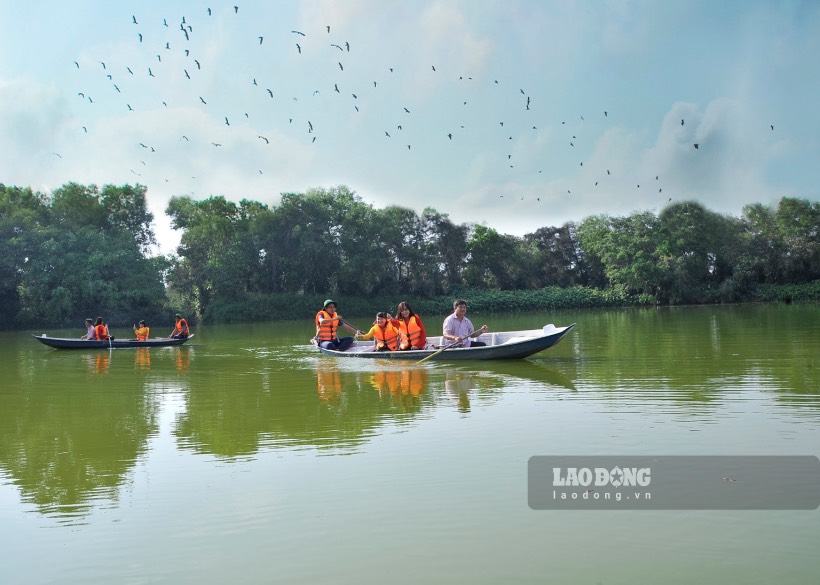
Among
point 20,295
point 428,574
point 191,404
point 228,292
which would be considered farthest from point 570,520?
point 228,292

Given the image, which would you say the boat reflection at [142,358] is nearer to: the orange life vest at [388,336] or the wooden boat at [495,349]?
the wooden boat at [495,349]

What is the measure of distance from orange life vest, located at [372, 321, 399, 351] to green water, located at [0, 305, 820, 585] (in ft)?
7.42

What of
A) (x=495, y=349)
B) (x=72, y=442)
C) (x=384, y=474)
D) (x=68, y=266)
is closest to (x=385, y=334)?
(x=495, y=349)

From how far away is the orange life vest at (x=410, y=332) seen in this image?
1495 centimetres

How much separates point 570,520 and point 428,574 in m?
1.21

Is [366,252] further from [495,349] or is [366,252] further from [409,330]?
[495,349]

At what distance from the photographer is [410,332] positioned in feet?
49.2

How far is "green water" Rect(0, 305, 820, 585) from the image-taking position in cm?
437

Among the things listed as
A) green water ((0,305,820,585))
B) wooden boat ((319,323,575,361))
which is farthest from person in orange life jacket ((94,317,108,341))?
wooden boat ((319,323,575,361))

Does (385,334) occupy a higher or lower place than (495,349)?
higher

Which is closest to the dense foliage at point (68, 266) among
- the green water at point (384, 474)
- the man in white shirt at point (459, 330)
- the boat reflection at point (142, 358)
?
the boat reflection at point (142, 358)

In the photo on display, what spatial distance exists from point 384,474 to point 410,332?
8.87m

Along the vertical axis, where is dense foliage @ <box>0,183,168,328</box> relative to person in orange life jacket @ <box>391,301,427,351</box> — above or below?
above

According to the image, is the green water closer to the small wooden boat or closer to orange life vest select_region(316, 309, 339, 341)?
orange life vest select_region(316, 309, 339, 341)
